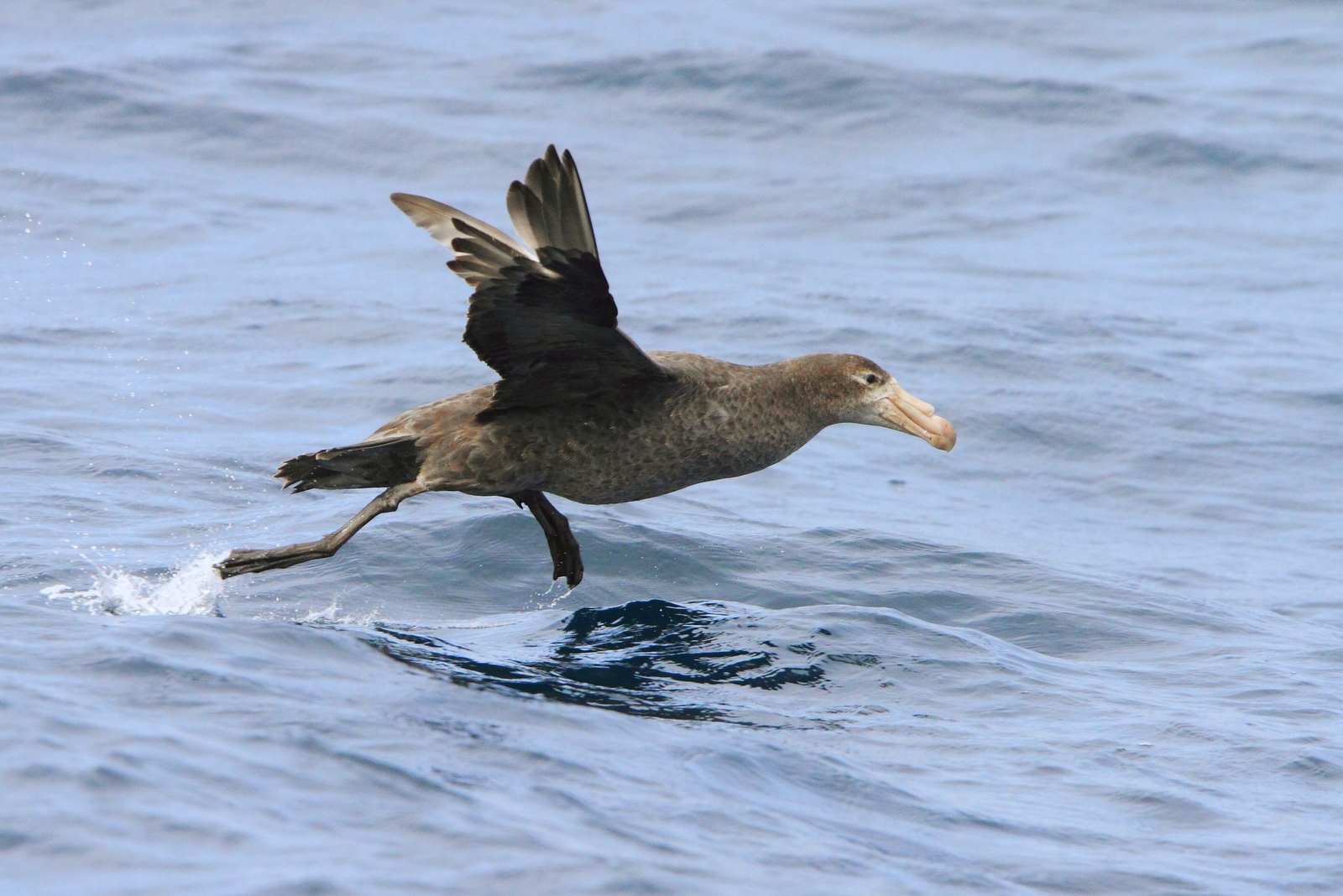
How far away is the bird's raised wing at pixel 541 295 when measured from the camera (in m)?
6.89

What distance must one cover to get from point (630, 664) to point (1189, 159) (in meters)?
14.0

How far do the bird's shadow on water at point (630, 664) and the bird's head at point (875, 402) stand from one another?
125cm

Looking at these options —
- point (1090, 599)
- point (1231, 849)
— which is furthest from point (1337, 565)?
point (1231, 849)

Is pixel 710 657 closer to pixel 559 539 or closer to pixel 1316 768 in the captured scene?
pixel 559 539

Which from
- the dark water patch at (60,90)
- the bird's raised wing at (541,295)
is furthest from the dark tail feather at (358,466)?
the dark water patch at (60,90)

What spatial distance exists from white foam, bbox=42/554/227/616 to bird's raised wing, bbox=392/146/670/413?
179cm

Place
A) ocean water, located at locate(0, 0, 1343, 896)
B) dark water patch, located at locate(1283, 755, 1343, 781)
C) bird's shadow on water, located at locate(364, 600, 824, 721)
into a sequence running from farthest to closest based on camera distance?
dark water patch, located at locate(1283, 755, 1343, 781), bird's shadow on water, located at locate(364, 600, 824, 721), ocean water, located at locate(0, 0, 1343, 896)

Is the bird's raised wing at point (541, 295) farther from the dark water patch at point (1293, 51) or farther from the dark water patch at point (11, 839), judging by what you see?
the dark water patch at point (1293, 51)

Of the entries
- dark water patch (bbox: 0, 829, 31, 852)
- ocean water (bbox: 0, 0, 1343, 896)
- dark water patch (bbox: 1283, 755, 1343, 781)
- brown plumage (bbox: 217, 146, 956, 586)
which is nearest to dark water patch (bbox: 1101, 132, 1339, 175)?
ocean water (bbox: 0, 0, 1343, 896)

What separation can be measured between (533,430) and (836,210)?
10896 mm

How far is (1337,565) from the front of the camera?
11.4m

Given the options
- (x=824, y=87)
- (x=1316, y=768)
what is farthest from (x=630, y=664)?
(x=824, y=87)

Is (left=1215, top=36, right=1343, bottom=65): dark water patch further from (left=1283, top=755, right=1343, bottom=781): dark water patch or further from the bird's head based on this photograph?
(left=1283, top=755, right=1343, bottom=781): dark water patch

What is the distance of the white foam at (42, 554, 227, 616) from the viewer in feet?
25.9
